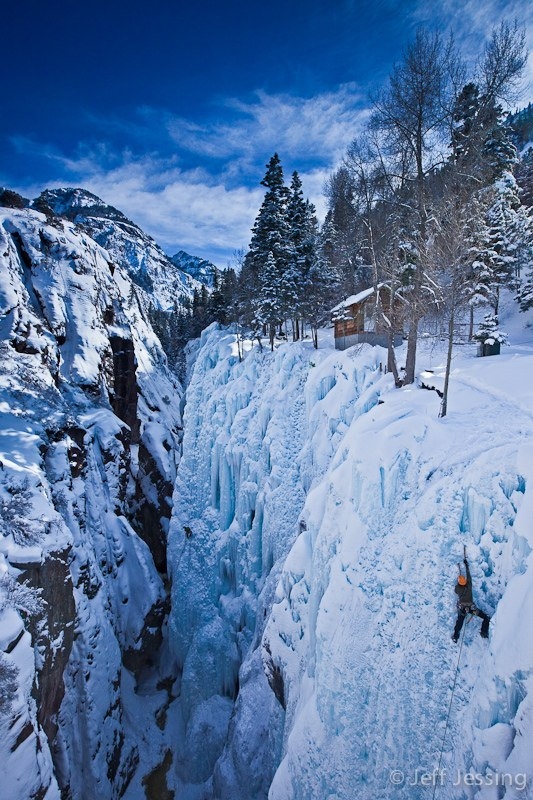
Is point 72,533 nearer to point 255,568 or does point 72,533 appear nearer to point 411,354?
point 255,568

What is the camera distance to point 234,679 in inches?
512

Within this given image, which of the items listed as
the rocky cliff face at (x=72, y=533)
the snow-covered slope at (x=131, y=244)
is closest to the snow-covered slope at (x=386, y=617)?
the rocky cliff face at (x=72, y=533)

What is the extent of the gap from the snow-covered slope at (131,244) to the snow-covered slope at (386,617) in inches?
3284

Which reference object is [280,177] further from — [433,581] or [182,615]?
[182,615]

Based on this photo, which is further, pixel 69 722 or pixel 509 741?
pixel 69 722

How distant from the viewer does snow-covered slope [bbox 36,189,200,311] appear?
92625 millimetres

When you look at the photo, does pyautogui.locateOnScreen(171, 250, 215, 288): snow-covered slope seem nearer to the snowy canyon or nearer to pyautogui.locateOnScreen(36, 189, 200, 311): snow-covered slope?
pyautogui.locateOnScreen(36, 189, 200, 311): snow-covered slope

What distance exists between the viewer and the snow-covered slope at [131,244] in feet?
304

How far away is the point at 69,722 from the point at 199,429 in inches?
602

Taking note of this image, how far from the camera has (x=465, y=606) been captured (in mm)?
4570

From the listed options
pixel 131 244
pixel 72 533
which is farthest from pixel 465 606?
pixel 131 244

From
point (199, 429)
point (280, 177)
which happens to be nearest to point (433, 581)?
point (199, 429)

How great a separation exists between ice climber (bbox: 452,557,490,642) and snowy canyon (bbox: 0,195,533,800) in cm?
14

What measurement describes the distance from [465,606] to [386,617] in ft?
5.04
